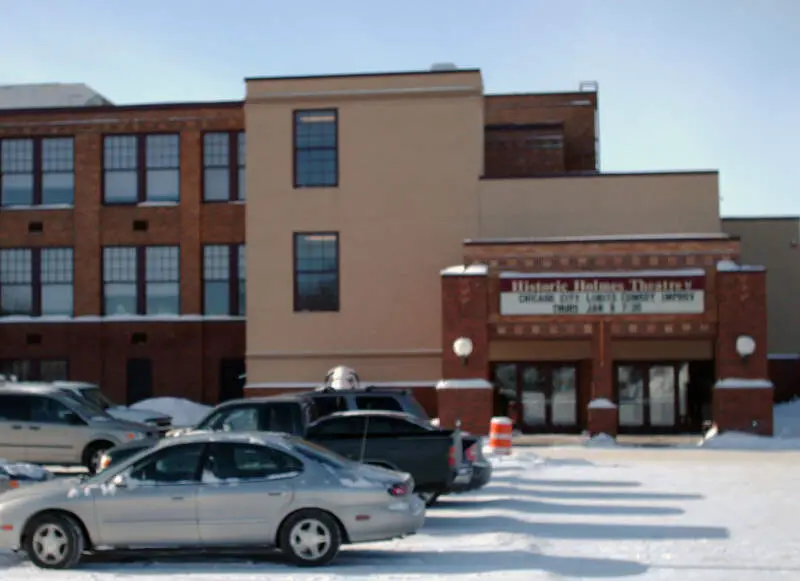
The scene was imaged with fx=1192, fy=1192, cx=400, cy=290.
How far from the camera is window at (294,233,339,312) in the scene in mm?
37219

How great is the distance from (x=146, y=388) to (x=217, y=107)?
384 inches

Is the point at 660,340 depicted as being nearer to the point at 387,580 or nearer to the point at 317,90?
the point at 317,90

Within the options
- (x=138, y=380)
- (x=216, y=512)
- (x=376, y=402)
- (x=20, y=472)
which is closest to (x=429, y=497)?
(x=376, y=402)

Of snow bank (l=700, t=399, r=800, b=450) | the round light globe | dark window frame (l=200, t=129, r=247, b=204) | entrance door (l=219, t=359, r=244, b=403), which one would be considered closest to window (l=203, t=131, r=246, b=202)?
dark window frame (l=200, t=129, r=247, b=204)

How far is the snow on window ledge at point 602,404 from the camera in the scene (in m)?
32.2

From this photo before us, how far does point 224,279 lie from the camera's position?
40.1 m

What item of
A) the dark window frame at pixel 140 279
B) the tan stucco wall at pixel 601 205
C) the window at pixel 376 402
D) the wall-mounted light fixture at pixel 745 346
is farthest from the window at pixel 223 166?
the window at pixel 376 402

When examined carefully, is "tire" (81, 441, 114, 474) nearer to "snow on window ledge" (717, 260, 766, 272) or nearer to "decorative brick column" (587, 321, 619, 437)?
"decorative brick column" (587, 321, 619, 437)

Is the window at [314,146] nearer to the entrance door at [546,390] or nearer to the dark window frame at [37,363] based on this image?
the entrance door at [546,390]

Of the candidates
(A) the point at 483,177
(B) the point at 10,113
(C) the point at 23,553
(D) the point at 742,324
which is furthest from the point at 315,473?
(B) the point at 10,113

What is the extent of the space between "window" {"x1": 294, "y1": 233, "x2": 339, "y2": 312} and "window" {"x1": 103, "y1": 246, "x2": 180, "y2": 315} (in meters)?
5.09

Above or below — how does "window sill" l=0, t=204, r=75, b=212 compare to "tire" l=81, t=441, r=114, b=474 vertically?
above

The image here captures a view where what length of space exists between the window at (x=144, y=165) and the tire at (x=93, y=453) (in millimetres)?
17345

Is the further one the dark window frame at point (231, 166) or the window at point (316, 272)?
the dark window frame at point (231, 166)
